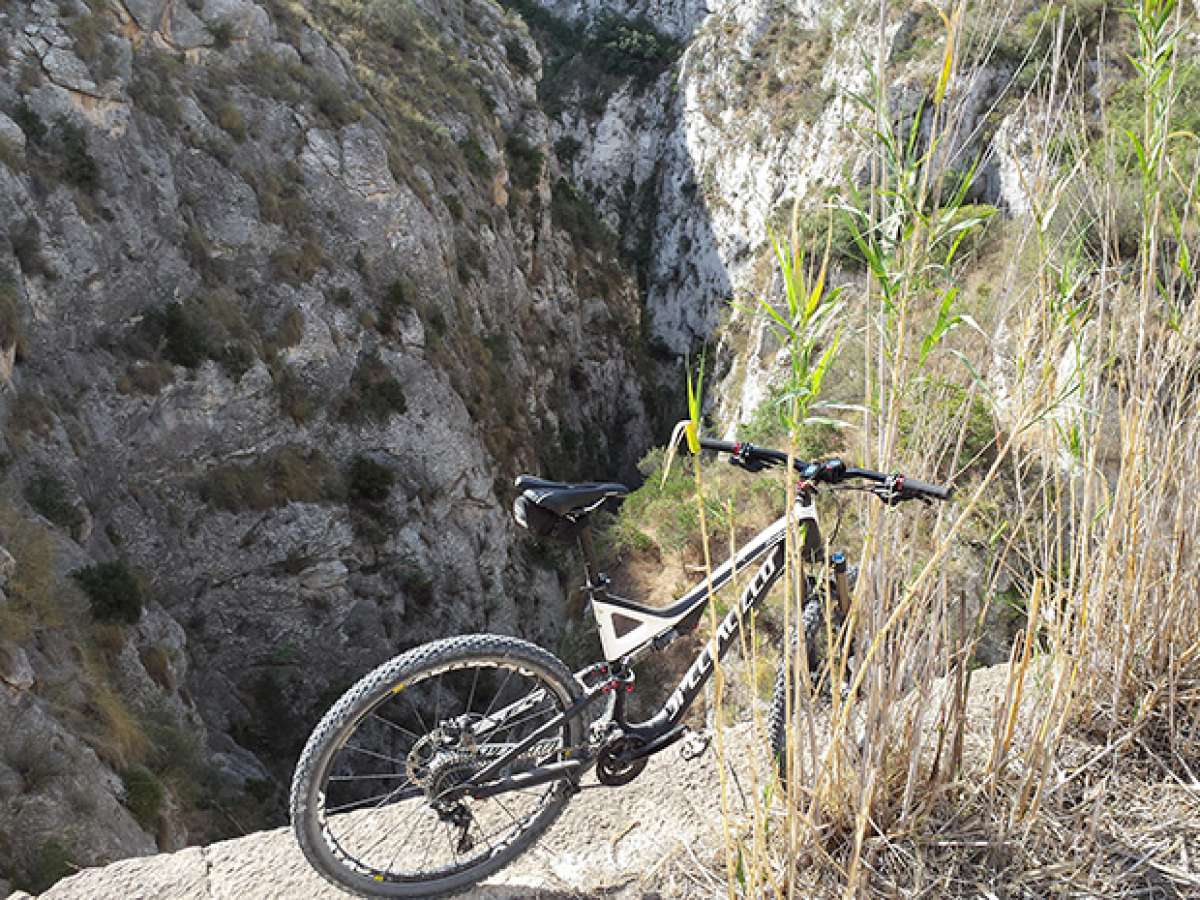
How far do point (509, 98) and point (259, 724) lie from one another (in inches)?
852

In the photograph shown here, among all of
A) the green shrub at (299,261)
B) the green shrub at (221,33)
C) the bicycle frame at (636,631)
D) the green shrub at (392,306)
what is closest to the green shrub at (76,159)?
the green shrub at (299,261)

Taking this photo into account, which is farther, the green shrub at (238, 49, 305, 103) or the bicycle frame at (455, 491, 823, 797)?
the green shrub at (238, 49, 305, 103)

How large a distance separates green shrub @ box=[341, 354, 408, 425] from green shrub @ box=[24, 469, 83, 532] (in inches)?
214

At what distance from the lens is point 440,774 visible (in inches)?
88.3

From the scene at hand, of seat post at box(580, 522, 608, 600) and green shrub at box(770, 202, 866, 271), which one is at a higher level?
green shrub at box(770, 202, 866, 271)

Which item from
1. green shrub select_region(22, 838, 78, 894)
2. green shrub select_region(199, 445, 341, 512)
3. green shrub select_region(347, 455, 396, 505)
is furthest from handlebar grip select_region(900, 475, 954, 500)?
green shrub select_region(347, 455, 396, 505)

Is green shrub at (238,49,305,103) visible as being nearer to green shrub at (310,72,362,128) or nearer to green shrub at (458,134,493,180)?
green shrub at (310,72,362,128)

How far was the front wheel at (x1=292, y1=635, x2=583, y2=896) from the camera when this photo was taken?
2.08 metres

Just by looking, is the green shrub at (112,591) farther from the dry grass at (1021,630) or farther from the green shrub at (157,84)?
the dry grass at (1021,630)

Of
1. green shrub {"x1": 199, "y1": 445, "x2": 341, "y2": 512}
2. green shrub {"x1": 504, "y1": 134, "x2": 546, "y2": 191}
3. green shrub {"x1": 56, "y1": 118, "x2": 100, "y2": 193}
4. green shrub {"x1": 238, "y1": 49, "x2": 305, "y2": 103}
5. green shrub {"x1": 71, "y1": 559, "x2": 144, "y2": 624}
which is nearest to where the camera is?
green shrub {"x1": 71, "y1": 559, "x2": 144, "y2": 624}

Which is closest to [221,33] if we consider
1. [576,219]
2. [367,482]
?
[367,482]

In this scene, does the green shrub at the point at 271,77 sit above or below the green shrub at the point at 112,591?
above

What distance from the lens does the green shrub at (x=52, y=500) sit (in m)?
9.97

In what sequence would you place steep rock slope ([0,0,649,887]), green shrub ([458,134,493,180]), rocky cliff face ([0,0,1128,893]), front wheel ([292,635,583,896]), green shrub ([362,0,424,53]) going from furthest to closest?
green shrub ([458,134,493,180]) < green shrub ([362,0,424,53]) < steep rock slope ([0,0,649,887]) < rocky cliff face ([0,0,1128,893]) < front wheel ([292,635,583,896])
